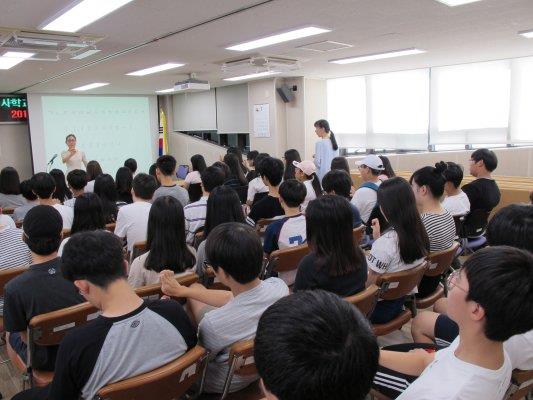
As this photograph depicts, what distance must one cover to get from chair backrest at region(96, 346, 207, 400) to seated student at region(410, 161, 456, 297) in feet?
5.67

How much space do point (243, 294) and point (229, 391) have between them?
0.41 meters

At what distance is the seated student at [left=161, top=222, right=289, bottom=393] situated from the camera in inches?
62.2

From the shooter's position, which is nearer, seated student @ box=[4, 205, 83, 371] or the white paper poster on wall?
seated student @ box=[4, 205, 83, 371]

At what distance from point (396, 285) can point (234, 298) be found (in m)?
0.92

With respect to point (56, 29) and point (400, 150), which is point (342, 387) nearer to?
point (56, 29)

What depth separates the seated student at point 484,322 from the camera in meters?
1.05

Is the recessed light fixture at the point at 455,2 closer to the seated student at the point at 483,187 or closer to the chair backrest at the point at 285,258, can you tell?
the seated student at the point at 483,187

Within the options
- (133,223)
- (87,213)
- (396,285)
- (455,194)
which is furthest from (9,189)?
(455,194)

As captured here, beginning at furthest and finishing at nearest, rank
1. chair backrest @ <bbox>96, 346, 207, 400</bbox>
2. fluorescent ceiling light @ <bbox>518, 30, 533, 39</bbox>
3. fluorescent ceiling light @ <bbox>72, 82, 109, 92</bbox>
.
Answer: fluorescent ceiling light @ <bbox>72, 82, 109, 92</bbox>
fluorescent ceiling light @ <bbox>518, 30, 533, 39</bbox>
chair backrest @ <bbox>96, 346, 207, 400</bbox>

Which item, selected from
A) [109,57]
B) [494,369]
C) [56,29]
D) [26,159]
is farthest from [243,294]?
[26,159]

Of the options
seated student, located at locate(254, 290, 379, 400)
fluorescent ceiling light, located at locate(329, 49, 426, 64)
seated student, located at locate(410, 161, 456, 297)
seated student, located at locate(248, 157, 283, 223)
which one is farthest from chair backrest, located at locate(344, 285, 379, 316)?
A: fluorescent ceiling light, located at locate(329, 49, 426, 64)

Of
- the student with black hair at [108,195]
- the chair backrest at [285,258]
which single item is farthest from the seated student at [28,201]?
the chair backrest at [285,258]

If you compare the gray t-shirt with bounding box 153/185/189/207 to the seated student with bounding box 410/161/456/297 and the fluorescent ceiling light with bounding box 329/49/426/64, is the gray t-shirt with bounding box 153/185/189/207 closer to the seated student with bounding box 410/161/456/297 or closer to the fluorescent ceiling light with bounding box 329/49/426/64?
the seated student with bounding box 410/161/456/297

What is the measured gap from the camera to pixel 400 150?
874 centimetres
